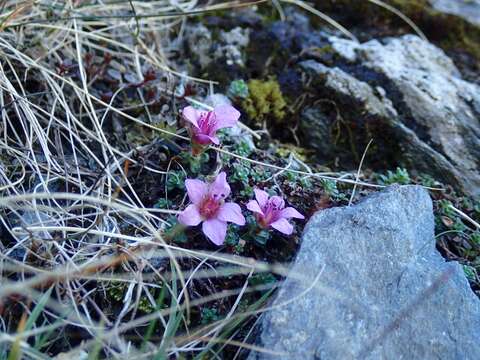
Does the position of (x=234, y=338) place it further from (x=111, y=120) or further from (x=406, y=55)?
(x=406, y=55)

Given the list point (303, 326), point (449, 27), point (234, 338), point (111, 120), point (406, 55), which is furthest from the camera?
point (449, 27)

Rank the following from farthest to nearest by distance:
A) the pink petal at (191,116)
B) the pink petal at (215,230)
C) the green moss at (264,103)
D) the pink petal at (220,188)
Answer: the green moss at (264,103)
the pink petal at (191,116)
the pink petal at (220,188)
the pink petal at (215,230)

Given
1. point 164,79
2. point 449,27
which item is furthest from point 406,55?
point 164,79

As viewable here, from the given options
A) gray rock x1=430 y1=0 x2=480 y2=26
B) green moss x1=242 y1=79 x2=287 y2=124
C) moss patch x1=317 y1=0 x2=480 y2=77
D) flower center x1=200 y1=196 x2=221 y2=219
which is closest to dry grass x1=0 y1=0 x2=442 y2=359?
flower center x1=200 y1=196 x2=221 y2=219

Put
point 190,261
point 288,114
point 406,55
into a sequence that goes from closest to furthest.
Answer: point 190,261, point 288,114, point 406,55

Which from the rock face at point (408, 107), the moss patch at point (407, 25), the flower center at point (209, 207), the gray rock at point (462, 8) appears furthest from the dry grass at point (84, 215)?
the gray rock at point (462, 8)

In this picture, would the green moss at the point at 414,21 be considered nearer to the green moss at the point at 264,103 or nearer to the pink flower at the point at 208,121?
the green moss at the point at 264,103

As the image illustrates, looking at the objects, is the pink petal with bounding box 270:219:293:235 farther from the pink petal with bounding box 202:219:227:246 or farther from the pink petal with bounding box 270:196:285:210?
the pink petal with bounding box 202:219:227:246

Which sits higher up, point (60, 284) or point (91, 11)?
point (91, 11)
